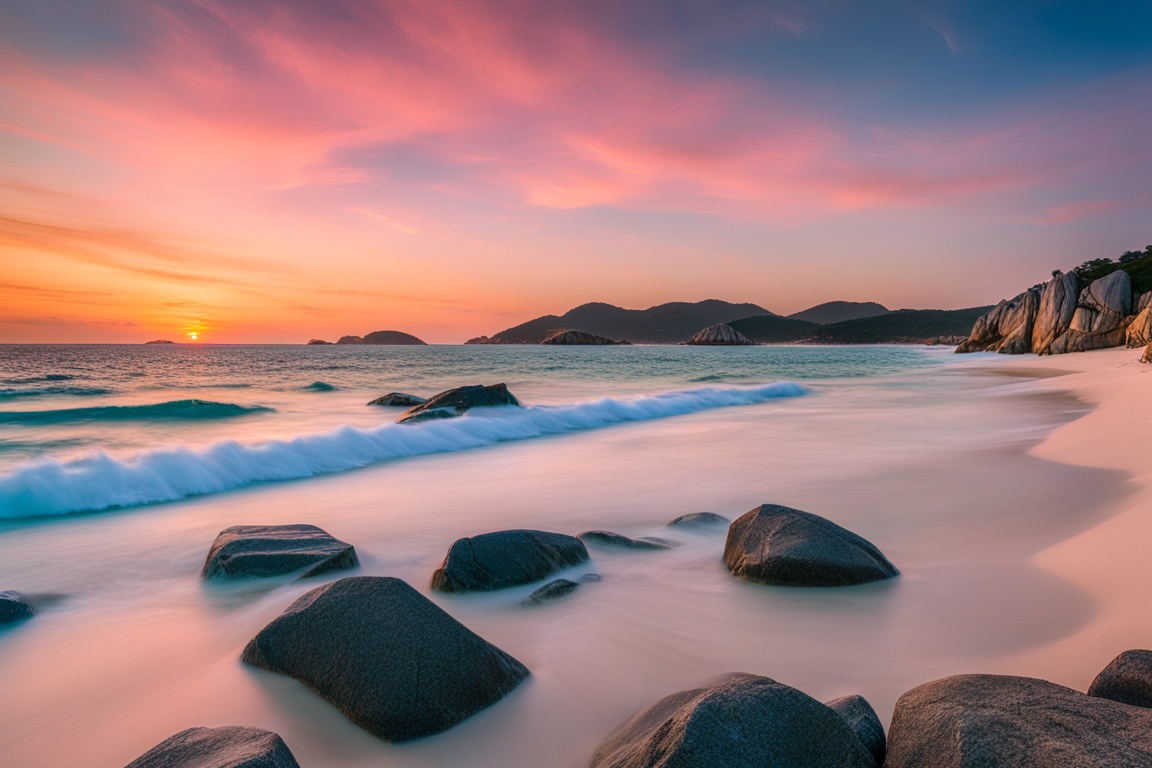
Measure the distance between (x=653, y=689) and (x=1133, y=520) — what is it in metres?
4.20

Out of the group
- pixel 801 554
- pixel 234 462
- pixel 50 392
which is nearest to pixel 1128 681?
pixel 801 554

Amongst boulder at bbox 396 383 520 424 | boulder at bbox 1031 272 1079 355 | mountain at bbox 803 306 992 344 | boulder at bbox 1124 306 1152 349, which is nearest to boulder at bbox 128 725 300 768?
boulder at bbox 396 383 520 424

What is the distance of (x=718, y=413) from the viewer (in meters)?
18.1

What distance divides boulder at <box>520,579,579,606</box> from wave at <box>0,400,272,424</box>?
16652 mm

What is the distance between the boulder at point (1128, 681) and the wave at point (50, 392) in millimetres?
29685

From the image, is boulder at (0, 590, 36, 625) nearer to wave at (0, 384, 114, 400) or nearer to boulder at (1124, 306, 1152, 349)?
wave at (0, 384, 114, 400)

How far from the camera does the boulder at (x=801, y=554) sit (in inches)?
165

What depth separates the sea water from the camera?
2998 millimetres

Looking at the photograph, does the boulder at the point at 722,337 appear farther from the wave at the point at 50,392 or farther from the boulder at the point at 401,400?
the boulder at the point at 401,400

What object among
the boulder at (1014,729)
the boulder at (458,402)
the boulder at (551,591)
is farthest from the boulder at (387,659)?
the boulder at (458,402)

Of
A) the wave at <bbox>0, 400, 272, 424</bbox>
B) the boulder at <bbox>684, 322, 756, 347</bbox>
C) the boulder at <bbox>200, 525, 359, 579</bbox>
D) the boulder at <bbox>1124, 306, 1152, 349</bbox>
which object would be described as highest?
the boulder at <bbox>684, 322, 756, 347</bbox>

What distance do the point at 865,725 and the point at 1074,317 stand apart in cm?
4944

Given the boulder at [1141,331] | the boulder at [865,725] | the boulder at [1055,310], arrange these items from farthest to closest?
1. the boulder at [1055,310]
2. the boulder at [1141,331]
3. the boulder at [865,725]

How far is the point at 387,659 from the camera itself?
2891 millimetres
